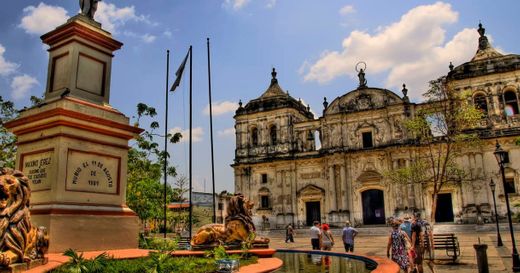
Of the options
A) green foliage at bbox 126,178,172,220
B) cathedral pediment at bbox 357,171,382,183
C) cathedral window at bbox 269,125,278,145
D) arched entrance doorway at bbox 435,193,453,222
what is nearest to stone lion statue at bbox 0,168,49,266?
green foliage at bbox 126,178,172,220

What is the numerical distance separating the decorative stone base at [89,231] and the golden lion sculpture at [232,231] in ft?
3.78

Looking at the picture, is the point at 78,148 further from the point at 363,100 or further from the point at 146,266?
the point at 363,100

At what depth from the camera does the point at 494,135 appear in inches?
1013

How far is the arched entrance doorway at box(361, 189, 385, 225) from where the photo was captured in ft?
92.9

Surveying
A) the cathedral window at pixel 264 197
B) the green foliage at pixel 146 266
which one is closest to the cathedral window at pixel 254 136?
the cathedral window at pixel 264 197

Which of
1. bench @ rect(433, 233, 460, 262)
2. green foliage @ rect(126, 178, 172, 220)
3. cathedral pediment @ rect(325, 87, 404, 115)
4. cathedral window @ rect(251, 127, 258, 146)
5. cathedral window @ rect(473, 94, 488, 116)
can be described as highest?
cathedral pediment @ rect(325, 87, 404, 115)

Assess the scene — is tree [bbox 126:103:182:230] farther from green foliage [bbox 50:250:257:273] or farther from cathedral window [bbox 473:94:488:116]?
cathedral window [bbox 473:94:488:116]

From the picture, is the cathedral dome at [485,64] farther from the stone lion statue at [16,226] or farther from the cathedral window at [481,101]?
the stone lion statue at [16,226]

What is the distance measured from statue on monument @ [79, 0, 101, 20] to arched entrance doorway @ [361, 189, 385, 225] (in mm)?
25090

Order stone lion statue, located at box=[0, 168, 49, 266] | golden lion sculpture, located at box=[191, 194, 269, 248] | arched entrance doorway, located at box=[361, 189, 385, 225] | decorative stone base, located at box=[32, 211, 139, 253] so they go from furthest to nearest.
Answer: arched entrance doorway, located at box=[361, 189, 385, 225], golden lion sculpture, located at box=[191, 194, 269, 248], decorative stone base, located at box=[32, 211, 139, 253], stone lion statue, located at box=[0, 168, 49, 266]

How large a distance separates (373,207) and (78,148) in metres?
25.5

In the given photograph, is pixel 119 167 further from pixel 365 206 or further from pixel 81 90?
pixel 365 206

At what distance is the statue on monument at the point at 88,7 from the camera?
7383 mm

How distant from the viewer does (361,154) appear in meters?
29.4
